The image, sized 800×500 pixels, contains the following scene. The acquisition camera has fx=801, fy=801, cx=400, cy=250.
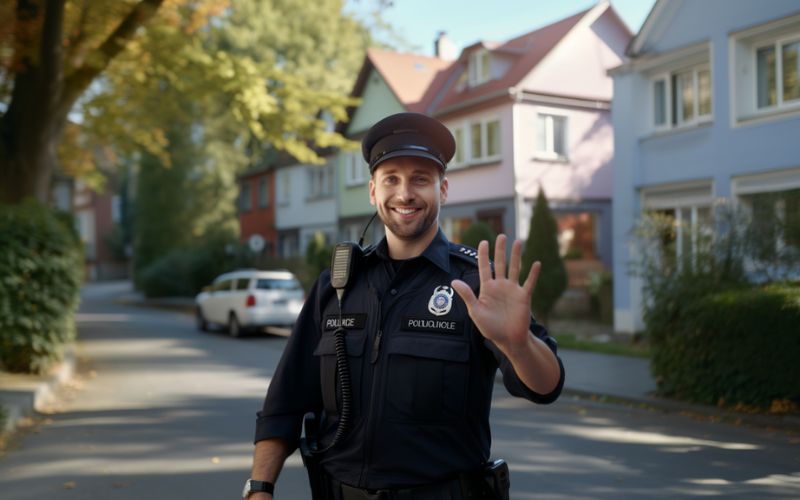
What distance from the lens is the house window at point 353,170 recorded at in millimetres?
33562

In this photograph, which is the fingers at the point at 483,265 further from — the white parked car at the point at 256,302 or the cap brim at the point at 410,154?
the white parked car at the point at 256,302

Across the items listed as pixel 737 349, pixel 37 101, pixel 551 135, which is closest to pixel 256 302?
pixel 37 101

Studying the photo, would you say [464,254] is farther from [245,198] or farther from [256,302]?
[245,198]

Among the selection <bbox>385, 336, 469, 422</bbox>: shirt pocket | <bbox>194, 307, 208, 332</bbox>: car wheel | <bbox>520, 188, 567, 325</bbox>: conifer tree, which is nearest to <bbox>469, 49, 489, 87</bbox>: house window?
<bbox>520, 188, 567, 325</bbox>: conifer tree

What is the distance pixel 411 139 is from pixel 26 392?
908cm

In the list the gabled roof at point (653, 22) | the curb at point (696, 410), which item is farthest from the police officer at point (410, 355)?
the gabled roof at point (653, 22)

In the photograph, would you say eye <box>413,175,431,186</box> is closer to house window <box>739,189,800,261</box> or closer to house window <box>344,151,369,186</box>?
Result: house window <box>739,189,800,261</box>

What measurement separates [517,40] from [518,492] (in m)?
24.6

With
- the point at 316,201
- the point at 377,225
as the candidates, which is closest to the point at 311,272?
the point at 377,225

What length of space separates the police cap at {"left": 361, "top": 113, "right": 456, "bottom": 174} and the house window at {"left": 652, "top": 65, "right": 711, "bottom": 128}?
15.8m

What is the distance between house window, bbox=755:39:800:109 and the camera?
14961 mm

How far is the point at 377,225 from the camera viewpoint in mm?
32906

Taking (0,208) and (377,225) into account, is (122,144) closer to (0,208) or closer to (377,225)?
(0,208)

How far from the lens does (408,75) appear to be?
31625mm
